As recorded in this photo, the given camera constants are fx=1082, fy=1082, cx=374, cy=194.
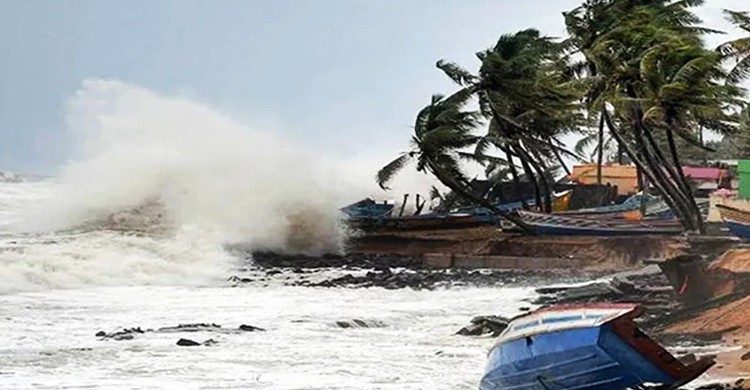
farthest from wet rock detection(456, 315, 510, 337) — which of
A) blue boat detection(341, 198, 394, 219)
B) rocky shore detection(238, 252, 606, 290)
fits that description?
blue boat detection(341, 198, 394, 219)

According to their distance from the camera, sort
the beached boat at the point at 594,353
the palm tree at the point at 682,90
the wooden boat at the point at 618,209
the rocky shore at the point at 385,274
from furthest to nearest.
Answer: the wooden boat at the point at 618,209 → the rocky shore at the point at 385,274 → the palm tree at the point at 682,90 → the beached boat at the point at 594,353

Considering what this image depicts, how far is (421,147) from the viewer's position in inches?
1226

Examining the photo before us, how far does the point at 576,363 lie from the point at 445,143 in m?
22.7

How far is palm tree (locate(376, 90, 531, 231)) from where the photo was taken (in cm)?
3109

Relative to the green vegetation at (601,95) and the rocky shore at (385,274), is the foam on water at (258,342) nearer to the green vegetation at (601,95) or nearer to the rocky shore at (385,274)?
the rocky shore at (385,274)

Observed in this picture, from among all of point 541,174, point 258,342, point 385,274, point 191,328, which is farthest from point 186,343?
point 541,174

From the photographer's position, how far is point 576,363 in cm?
875

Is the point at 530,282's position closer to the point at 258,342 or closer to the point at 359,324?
the point at 359,324

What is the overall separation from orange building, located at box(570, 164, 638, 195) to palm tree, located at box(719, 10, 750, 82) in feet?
56.3

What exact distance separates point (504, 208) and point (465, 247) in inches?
227

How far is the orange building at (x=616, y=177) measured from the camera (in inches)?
1698

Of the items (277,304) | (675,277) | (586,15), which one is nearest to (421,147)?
(586,15)

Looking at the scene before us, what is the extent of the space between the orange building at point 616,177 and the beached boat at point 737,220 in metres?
19.8

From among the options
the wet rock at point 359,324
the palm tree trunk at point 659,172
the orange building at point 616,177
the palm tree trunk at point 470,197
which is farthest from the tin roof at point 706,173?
the wet rock at point 359,324
